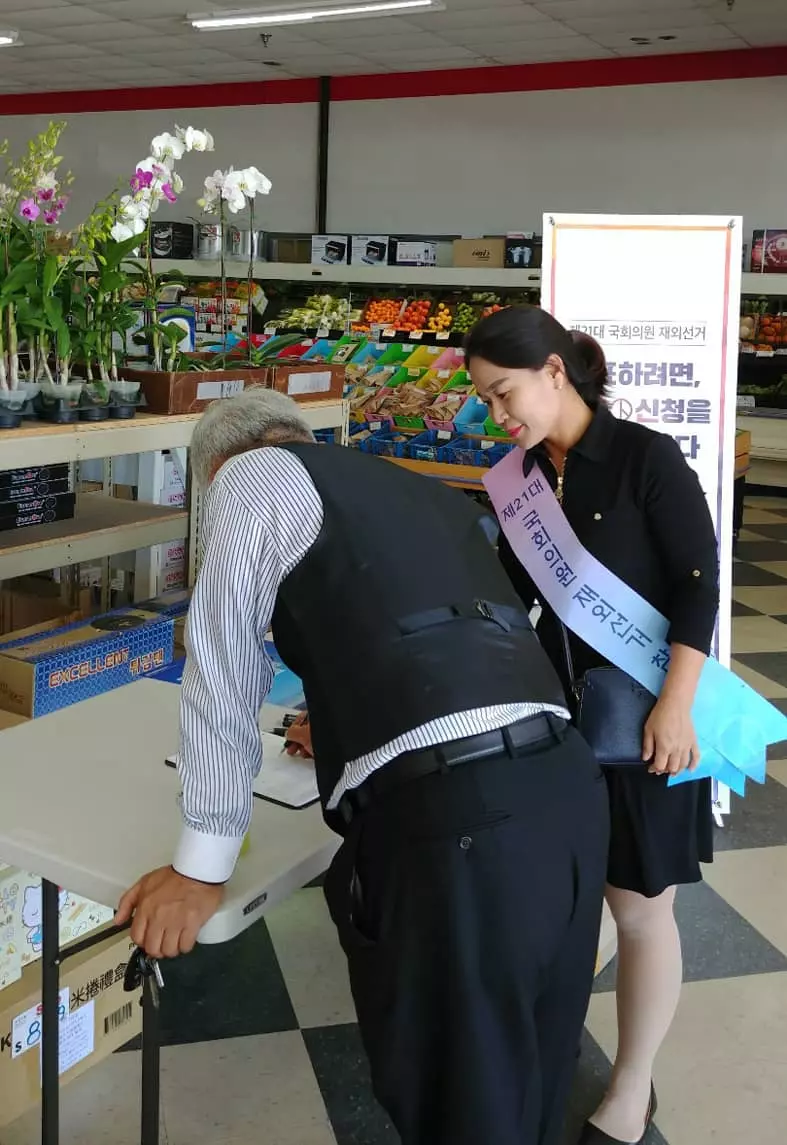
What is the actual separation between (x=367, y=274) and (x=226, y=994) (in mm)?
7278

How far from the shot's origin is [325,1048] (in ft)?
7.57

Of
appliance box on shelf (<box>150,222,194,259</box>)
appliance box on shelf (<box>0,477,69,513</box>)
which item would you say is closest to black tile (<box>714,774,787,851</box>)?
appliance box on shelf (<box>0,477,69,513</box>)

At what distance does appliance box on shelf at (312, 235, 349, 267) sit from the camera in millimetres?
9133

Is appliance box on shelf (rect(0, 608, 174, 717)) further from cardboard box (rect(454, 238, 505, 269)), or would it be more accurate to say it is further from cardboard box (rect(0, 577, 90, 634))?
cardboard box (rect(454, 238, 505, 269))

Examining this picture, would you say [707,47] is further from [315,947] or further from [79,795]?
[79,795]

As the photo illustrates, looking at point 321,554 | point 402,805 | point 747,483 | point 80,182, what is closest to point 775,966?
point 402,805

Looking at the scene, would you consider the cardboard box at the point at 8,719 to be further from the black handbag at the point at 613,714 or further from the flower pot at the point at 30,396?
the black handbag at the point at 613,714

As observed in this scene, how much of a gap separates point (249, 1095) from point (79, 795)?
901mm

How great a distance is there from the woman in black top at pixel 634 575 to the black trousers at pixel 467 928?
0.48 meters

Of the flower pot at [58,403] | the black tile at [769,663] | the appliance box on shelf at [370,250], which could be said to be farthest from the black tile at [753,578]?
the flower pot at [58,403]

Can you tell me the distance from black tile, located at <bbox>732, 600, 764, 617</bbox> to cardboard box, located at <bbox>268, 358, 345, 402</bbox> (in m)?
2.88

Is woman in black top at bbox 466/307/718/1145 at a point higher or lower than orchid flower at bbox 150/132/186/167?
lower

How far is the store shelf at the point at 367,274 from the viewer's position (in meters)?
8.26

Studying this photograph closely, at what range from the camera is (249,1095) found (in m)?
2.15
